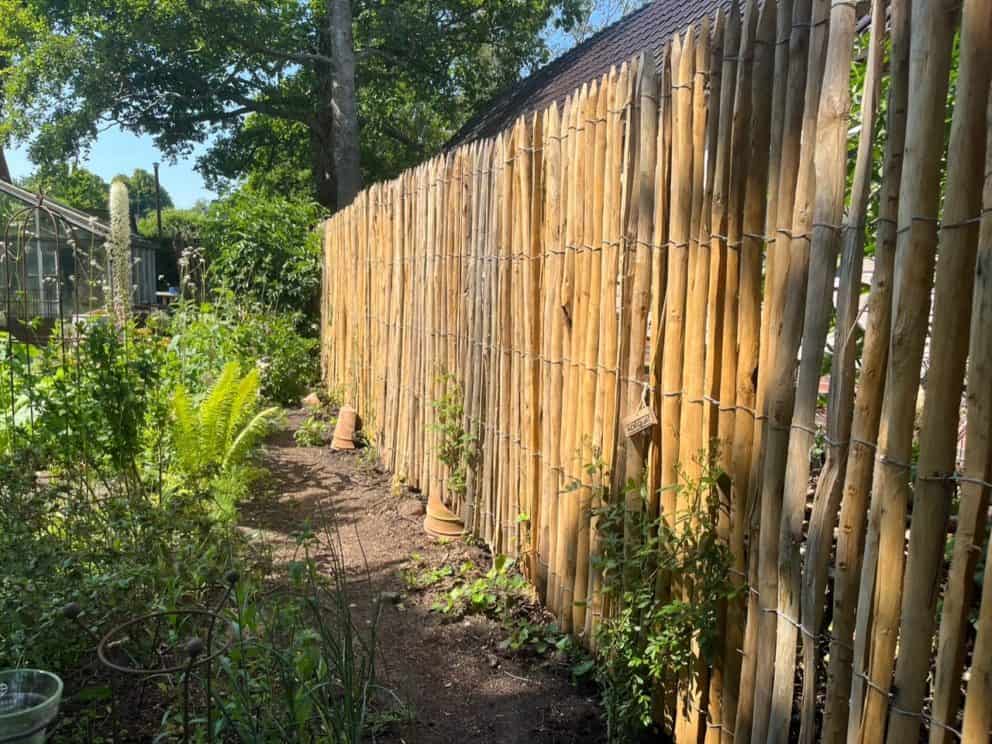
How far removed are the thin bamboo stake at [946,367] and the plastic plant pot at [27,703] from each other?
6.83 ft

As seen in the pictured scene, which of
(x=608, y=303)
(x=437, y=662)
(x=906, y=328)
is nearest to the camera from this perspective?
(x=906, y=328)

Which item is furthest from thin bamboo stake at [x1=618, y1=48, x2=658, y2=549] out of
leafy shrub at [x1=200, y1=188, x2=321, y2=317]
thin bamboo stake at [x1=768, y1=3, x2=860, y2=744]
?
leafy shrub at [x1=200, y1=188, x2=321, y2=317]

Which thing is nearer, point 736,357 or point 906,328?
point 906,328

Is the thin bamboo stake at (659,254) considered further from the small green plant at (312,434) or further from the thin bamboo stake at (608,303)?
the small green plant at (312,434)

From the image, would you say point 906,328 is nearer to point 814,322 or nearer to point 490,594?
point 814,322

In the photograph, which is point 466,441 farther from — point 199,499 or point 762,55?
point 762,55

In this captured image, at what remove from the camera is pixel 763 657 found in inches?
78.4

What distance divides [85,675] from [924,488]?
2.77 m

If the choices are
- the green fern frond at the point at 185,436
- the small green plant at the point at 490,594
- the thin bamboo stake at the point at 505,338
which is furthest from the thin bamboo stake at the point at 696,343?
the green fern frond at the point at 185,436

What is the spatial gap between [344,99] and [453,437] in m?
13.6

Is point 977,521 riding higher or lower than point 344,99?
lower

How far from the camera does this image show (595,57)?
12.1m

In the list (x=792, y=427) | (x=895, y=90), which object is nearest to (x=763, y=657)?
(x=792, y=427)

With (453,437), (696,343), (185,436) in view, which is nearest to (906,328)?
(696,343)
